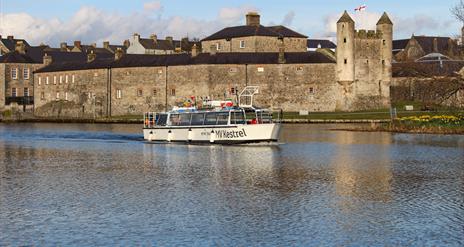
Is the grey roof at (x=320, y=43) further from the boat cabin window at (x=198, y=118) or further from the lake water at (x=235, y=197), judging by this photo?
the lake water at (x=235, y=197)

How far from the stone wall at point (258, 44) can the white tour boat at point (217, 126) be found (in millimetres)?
41573

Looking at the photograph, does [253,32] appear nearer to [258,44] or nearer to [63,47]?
[258,44]

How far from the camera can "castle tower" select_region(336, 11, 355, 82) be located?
262 ft

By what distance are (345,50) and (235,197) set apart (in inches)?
2372

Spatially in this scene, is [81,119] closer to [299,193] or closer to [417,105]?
[417,105]

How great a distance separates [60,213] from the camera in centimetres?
1912

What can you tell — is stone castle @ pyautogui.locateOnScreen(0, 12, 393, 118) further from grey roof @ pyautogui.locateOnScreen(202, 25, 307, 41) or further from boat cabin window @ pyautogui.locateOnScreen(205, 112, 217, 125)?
boat cabin window @ pyautogui.locateOnScreen(205, 112, 217, 125)

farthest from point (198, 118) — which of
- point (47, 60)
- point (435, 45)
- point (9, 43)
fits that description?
point (435, 45)

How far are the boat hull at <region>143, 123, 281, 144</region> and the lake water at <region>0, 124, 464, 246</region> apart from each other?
321 cm

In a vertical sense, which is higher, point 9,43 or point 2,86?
point 9,43

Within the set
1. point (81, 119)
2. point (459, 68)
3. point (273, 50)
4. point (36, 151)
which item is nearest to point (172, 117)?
point (36, 151)

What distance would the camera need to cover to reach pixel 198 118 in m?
45.1

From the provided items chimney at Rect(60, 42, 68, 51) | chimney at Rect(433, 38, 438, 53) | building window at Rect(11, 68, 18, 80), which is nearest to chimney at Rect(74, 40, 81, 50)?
chimney at Rect(60, 42, 68, 51)

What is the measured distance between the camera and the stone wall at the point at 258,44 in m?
88.8
